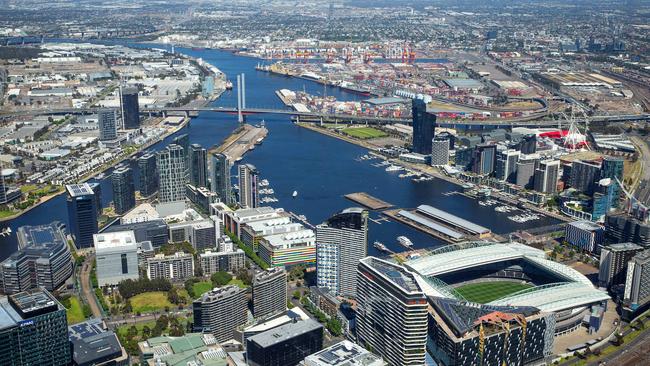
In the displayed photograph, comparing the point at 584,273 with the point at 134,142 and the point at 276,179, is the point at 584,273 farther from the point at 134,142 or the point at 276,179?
the point at 134,142

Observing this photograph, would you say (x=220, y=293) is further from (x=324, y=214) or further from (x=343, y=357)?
(x=324, y=214)

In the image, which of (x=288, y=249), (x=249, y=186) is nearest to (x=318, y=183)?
(x=249, y=186)

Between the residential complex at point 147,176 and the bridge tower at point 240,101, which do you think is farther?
the bridge tower at point 240,101

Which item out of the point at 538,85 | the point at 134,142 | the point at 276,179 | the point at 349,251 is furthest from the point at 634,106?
the point at 349,251

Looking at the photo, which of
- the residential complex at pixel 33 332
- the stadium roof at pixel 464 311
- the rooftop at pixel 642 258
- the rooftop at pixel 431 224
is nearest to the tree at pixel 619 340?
the rooftop at pixel 642 258

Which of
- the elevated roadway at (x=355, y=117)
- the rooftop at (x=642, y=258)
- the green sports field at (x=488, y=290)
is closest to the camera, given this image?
the rooftop at (x=642, y=258)

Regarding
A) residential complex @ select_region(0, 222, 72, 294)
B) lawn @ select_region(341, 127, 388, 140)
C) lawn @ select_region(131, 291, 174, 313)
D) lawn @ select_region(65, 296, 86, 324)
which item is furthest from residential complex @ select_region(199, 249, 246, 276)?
lawn @ select_region(341, 127, 388, 140)

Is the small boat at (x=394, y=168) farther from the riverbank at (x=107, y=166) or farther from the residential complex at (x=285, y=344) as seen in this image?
the residential complex at (x=285, y=344)
